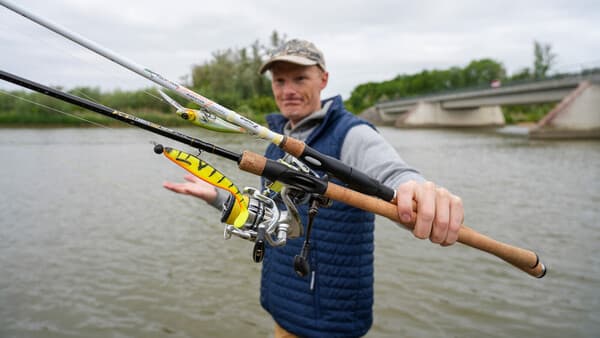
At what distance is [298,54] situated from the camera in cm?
257

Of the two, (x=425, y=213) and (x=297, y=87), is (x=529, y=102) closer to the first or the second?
(x=297, y=87)

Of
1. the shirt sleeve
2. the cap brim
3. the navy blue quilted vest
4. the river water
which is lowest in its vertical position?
the river water

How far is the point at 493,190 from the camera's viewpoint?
39.5ft

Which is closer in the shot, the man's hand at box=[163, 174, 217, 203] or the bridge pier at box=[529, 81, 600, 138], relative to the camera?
the man's hand at box=[163, 174, 217, 203]

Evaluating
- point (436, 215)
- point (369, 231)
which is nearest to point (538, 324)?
point (369, 231)

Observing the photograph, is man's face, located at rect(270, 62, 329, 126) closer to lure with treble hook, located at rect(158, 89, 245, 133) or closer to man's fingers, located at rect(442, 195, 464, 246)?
lure with treble hook, located at rect(158, 89, 245, 133)

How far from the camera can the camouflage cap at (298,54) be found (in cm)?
253

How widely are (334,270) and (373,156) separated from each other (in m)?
0.70

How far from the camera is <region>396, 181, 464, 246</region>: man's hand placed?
1662 mm

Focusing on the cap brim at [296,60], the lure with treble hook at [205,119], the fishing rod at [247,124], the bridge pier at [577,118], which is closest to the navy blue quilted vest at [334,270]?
the cap brim at [296,60]

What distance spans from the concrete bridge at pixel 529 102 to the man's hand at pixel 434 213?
32684 mm

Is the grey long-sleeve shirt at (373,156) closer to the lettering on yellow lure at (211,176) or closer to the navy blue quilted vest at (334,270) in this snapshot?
the navy blue quilted vest at (334,270)

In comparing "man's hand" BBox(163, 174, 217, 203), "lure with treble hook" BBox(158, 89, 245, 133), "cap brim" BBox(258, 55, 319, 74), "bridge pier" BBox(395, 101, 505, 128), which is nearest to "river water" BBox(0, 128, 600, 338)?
"man's hand" BBox(163, 174, 217, 203)

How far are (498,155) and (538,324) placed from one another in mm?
17142
